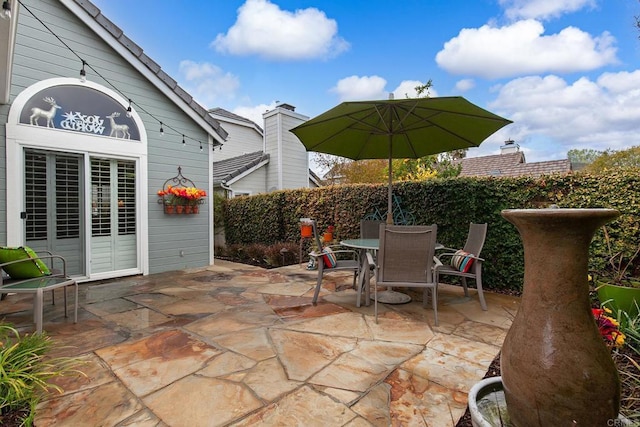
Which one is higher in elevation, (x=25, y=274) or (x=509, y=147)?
(x=509, y=147)

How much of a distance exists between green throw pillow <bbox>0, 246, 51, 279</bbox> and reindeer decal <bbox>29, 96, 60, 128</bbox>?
7.86ft

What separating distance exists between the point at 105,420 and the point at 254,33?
994cm

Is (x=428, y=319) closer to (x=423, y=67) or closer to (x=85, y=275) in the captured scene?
(x=85, y=275)

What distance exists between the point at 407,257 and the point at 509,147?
64.2 ft

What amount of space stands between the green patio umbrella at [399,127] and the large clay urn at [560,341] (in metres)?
2.11

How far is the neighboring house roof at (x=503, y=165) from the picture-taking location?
550 inches

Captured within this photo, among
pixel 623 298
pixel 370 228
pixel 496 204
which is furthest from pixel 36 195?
pixel 623 298

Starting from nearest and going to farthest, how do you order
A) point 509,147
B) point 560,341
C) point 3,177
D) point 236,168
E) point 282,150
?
1. point 560,341
2. point 3,177
3. point 282,150
4. point 236,168
5. point 509,147

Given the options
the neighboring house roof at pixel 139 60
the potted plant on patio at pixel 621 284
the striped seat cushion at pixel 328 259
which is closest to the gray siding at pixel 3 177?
the neighboring house roof at pixel 139 60

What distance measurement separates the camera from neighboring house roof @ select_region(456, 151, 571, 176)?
14.0 metres

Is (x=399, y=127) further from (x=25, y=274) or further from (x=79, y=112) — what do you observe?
(x=79, y=112)

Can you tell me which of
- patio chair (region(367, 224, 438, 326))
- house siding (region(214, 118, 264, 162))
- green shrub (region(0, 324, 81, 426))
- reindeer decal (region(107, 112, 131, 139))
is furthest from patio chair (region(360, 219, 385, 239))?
house siding (region(214, 118, 264, 162))

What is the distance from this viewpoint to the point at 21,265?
3344mm

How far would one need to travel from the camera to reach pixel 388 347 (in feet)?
8.64
